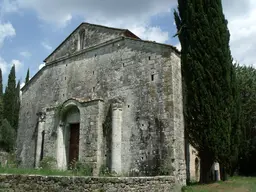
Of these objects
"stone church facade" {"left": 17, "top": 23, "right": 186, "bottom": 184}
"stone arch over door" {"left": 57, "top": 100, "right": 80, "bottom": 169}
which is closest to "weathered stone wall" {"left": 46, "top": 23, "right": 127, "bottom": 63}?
"stone church facade" {"left": 17, "top": 23, "right": 186, "bottom": 184}

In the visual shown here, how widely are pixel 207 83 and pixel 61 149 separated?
915cm

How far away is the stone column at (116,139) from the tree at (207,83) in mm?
3362

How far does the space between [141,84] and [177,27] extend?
148 inches

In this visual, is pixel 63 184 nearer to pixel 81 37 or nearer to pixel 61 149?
pixel 61 149

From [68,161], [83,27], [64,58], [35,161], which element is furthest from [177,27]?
[35,161]

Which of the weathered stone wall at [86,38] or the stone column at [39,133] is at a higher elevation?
the weathered stone wall at [86,38]

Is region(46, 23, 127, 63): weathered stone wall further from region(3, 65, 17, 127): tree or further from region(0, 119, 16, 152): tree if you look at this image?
region(3, 65, 17, 127): tree

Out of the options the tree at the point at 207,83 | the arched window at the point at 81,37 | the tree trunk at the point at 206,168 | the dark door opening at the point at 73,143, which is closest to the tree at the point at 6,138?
the dark door opening at the point at 73,143

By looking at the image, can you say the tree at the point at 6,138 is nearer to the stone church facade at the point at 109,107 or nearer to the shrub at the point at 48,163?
the stone church facade at the point at 109,107

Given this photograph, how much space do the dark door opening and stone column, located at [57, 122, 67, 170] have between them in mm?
351

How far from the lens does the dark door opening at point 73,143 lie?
16.5m

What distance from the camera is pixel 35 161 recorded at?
1820 cm

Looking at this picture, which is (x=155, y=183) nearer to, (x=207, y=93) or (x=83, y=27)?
(x=207, y=93)

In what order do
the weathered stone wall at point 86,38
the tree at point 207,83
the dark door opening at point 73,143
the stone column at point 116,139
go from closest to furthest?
the tree at point 207,83 < the stone column at point 116,139 < the dark door opening at point 73,143 < the weathered stone wall at point 86,38
